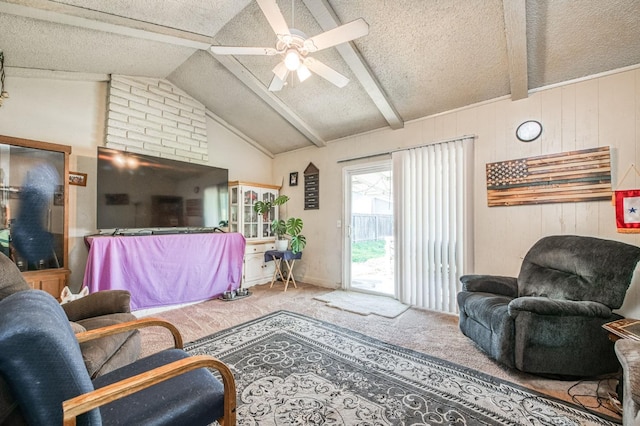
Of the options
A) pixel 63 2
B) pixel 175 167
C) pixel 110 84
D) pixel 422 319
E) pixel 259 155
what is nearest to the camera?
pixel 63 2

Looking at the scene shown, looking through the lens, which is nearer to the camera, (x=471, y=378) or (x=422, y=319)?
(x=471, y=378)

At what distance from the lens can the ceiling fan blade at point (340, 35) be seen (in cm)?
184

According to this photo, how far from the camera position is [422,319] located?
10.4 ft

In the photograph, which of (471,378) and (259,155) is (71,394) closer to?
(471,378)

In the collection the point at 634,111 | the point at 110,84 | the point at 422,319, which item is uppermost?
the point at 110,84

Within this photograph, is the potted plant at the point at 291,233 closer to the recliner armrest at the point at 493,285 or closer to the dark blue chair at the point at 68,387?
the recliner armrest at the point at 493,285

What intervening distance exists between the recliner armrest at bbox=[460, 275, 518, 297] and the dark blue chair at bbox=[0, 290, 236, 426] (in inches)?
95.2

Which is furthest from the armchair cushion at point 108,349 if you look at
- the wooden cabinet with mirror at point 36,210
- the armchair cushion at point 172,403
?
the wooden cabinet with mirror at point 36,210

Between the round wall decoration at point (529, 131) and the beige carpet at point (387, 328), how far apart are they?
2129 mm

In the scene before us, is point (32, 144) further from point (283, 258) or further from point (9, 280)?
point (283, 258)

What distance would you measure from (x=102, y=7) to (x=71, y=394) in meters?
2.94

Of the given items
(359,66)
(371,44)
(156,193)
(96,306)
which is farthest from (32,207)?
(371,44)

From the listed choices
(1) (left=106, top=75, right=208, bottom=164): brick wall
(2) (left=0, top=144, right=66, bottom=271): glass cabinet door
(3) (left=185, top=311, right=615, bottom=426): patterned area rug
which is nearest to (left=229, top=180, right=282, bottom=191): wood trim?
(1) (left=106, top=75, right=208, bottom=164): brick wall

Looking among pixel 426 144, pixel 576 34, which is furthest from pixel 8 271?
pixel 576 34
